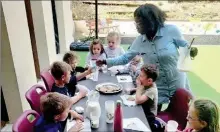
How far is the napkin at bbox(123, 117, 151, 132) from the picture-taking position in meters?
1.64

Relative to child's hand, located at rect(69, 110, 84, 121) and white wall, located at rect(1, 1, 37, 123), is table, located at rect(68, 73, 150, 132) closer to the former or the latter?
child's hand, located at rect(69, 110, 84, 121)

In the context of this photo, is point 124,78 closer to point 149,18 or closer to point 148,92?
point 148,92

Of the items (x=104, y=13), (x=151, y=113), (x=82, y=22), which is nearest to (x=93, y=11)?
(x=104, y=13)

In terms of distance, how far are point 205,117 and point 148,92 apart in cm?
56

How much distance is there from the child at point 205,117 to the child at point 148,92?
0.47 meters

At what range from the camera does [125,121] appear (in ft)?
5.65

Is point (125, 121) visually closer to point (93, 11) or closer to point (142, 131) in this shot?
point (142, 131)

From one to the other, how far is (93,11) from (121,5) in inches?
39.6

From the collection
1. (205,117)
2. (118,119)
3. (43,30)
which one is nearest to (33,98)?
(118,119)

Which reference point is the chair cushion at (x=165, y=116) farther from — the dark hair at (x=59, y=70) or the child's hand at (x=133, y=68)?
the dark hair at (x=59, y=70)

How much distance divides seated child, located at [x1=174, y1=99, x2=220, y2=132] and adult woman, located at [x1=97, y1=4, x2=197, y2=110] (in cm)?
70

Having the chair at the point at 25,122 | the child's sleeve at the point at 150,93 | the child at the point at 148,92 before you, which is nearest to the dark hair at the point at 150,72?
the child at the point at 148,92

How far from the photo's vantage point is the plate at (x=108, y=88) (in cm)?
217

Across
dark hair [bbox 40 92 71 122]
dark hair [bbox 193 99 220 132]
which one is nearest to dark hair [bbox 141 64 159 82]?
dark hair [bbox 193 99 220 132]
